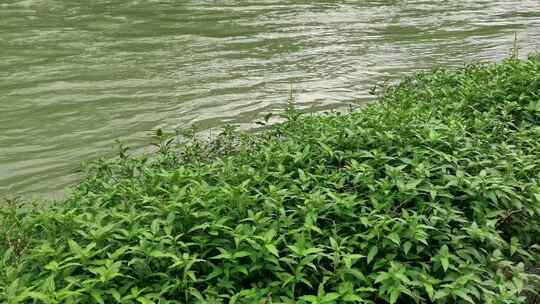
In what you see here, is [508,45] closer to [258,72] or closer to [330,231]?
[258,72]

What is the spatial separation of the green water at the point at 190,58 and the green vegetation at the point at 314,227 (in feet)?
7.94

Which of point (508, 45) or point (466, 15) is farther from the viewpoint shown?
point (466, 15)

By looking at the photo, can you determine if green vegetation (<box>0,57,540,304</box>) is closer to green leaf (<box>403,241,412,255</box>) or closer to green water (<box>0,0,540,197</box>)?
green leaf (<box>403,241,412,255</box>)

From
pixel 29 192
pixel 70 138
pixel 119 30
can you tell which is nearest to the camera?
pixel 29 192

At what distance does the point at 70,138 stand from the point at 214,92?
6.61ft

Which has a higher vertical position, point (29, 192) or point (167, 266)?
point (167, 266)

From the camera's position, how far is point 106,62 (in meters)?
9.09

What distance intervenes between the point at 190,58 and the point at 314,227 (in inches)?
269

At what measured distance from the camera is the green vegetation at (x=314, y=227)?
8.66 ft

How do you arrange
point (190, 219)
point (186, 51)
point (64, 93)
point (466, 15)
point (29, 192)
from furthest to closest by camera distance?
point (466, 15) < point (186, 51) < point (64, 93) < point (29, 192) < point (190, 219)

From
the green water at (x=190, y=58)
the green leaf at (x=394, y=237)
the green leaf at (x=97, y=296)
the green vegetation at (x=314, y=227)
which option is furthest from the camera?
the green water at (x=190, y=58)

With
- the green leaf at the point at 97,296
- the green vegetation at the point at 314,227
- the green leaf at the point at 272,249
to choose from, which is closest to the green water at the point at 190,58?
the green vegetation at the point at 314,227

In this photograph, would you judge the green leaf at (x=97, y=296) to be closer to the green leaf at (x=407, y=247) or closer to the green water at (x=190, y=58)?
the green leaf at (x=407, y=247)

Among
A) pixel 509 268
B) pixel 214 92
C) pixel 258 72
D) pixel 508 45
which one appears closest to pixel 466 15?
pixel 508 45
